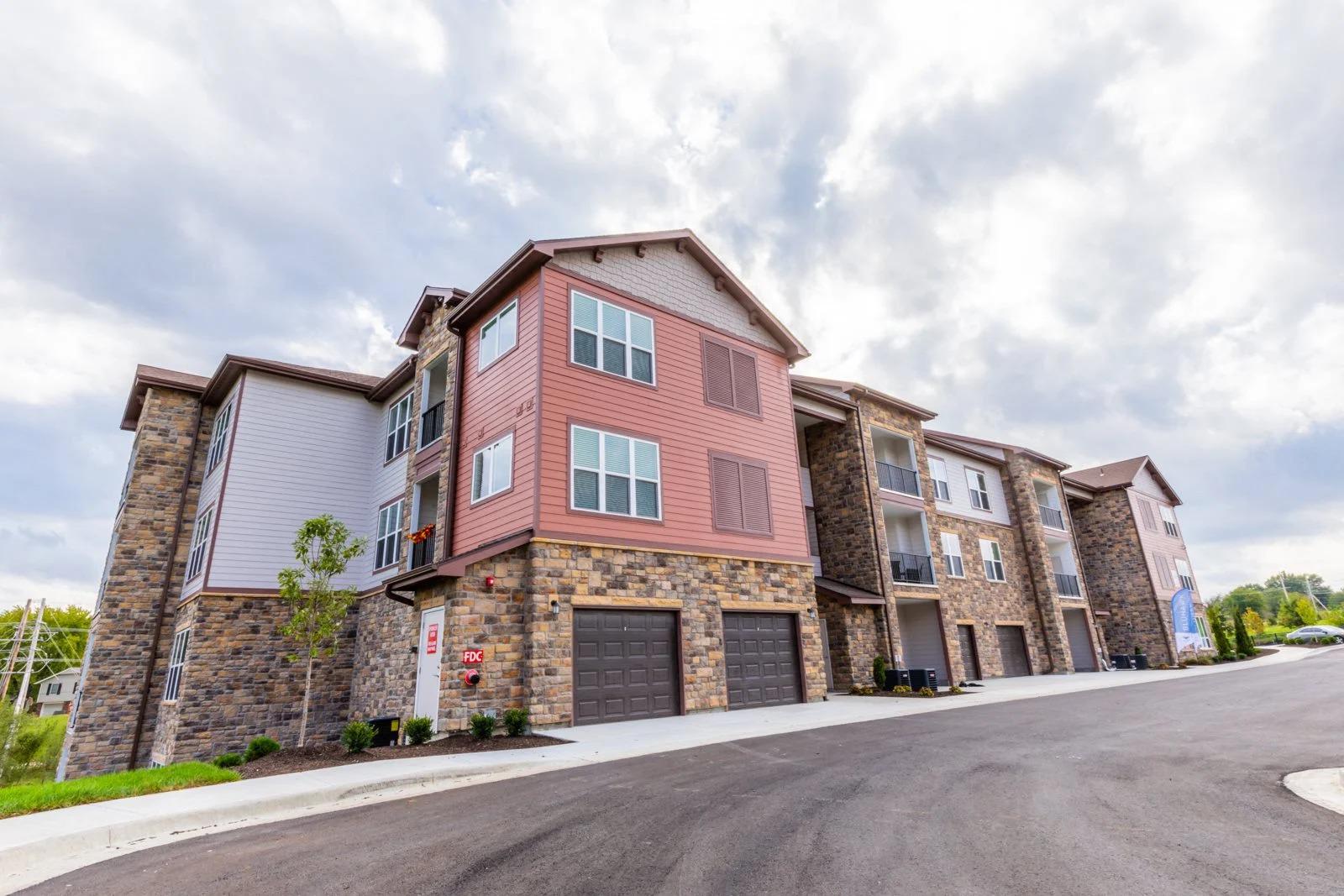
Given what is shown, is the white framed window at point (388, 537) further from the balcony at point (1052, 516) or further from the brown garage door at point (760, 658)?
the balcony at point (1052, 516)

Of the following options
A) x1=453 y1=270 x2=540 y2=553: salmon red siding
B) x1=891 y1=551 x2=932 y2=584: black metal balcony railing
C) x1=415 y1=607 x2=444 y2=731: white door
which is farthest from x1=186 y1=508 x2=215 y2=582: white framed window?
x1=891 y1=551 x2=932 y2=584: black metal balcony railing

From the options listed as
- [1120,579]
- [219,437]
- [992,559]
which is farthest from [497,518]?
[1120,579]

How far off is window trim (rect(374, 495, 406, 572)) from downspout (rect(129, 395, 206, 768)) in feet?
18.5

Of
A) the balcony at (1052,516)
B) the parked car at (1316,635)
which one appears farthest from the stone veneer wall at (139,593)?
the parked car at (1316,635)

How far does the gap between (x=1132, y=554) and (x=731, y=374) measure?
27054 mm

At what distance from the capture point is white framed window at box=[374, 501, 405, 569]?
17422 millimetres

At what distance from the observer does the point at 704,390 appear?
642 inches

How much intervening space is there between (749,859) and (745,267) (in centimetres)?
1804

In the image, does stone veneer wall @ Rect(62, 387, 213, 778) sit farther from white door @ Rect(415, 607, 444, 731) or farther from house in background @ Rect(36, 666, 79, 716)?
house in background @ Rect(36, 666, 79, 716)

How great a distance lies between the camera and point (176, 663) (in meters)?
16.7

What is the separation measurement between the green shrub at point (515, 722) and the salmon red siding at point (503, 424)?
11.3 ft

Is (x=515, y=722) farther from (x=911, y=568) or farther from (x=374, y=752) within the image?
(x=911, y=568)

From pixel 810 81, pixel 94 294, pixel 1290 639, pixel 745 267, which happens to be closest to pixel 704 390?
pixel 745 267

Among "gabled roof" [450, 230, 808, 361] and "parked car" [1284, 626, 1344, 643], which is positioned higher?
"gabled roof" [450, 230, 808, 361]
